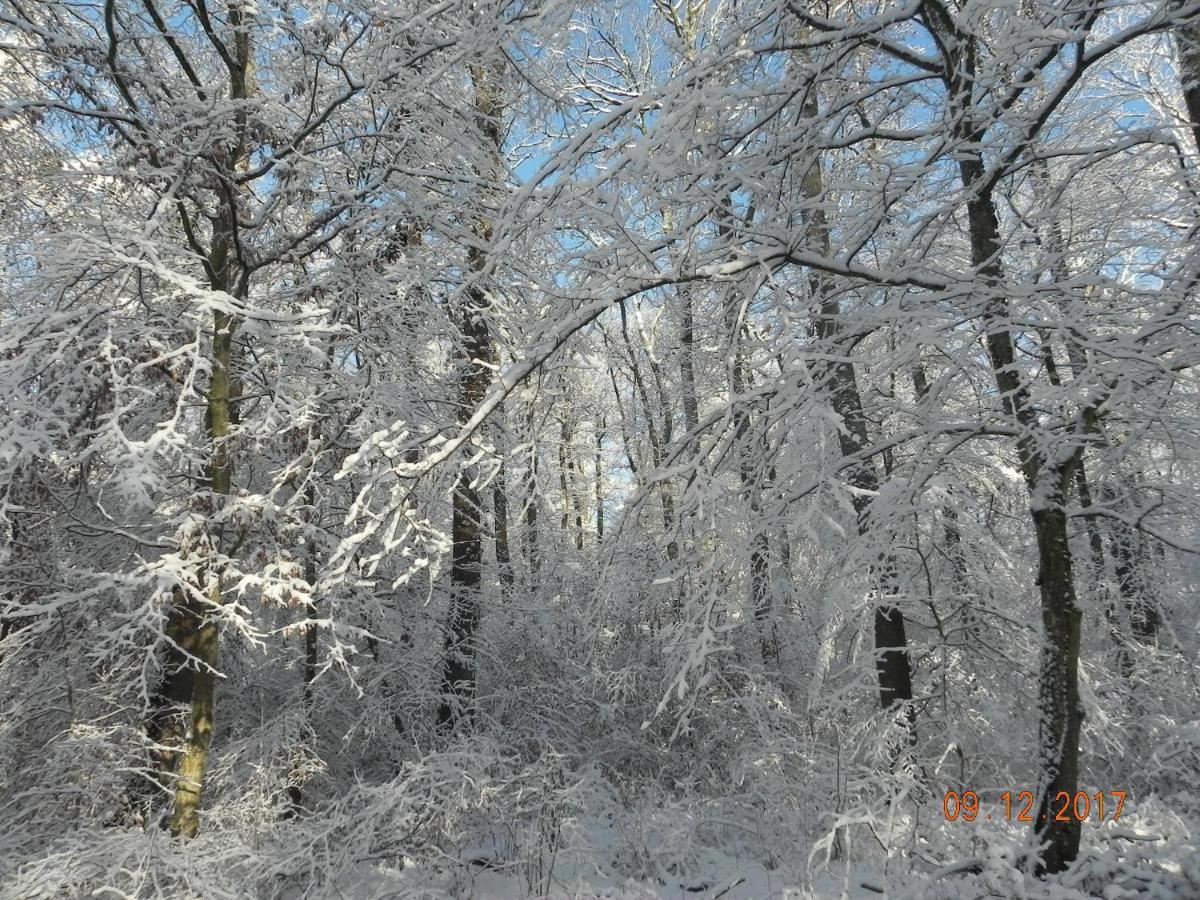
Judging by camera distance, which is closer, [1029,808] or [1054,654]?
[1054,654]

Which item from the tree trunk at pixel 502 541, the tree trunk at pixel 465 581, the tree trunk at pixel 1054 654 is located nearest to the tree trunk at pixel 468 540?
the tree trunk at pixel 465 581

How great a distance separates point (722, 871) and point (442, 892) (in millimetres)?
2127

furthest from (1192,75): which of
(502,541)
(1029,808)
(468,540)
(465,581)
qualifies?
(502,541)

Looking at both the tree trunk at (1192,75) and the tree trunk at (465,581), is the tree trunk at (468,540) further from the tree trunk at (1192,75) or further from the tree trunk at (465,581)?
the tree trunk at (1192,75)

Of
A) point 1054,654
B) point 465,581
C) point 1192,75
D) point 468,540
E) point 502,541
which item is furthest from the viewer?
point 502,541

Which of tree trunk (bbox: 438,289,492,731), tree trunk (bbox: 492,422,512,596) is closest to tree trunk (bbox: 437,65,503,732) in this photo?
tree trunk (bbox: 438,289,492,731)

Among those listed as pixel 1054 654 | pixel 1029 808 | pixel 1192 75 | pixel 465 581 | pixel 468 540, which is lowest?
pixel 1029 808

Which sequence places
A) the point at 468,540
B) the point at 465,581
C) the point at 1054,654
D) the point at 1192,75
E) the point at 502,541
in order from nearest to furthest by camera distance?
the point at 1054,654 → the point at 1192,75 → the point at 468,540 → the point at 465,581 → the point at 502,541

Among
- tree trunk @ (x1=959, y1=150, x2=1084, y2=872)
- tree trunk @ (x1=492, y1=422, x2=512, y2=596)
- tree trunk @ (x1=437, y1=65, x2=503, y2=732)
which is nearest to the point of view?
tree trunk @ (x1=959, y1=150, x2=1084, y2=872)

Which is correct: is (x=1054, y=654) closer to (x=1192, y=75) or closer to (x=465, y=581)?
(x=1192, y=75)

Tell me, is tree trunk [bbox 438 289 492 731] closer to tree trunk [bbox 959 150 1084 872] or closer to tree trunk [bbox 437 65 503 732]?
tree trunk [bbox 437 65 503 732]

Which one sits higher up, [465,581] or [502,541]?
[502,541]

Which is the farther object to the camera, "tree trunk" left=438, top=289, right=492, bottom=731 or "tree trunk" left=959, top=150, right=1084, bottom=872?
"tree trunk" left=438, top=289, right=492, bottom=731

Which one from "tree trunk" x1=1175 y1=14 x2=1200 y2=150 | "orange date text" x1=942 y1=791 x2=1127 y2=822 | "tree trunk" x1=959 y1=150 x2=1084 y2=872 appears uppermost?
"tree trunk" x1=1175 y1=14 x2=1200 y2=150
